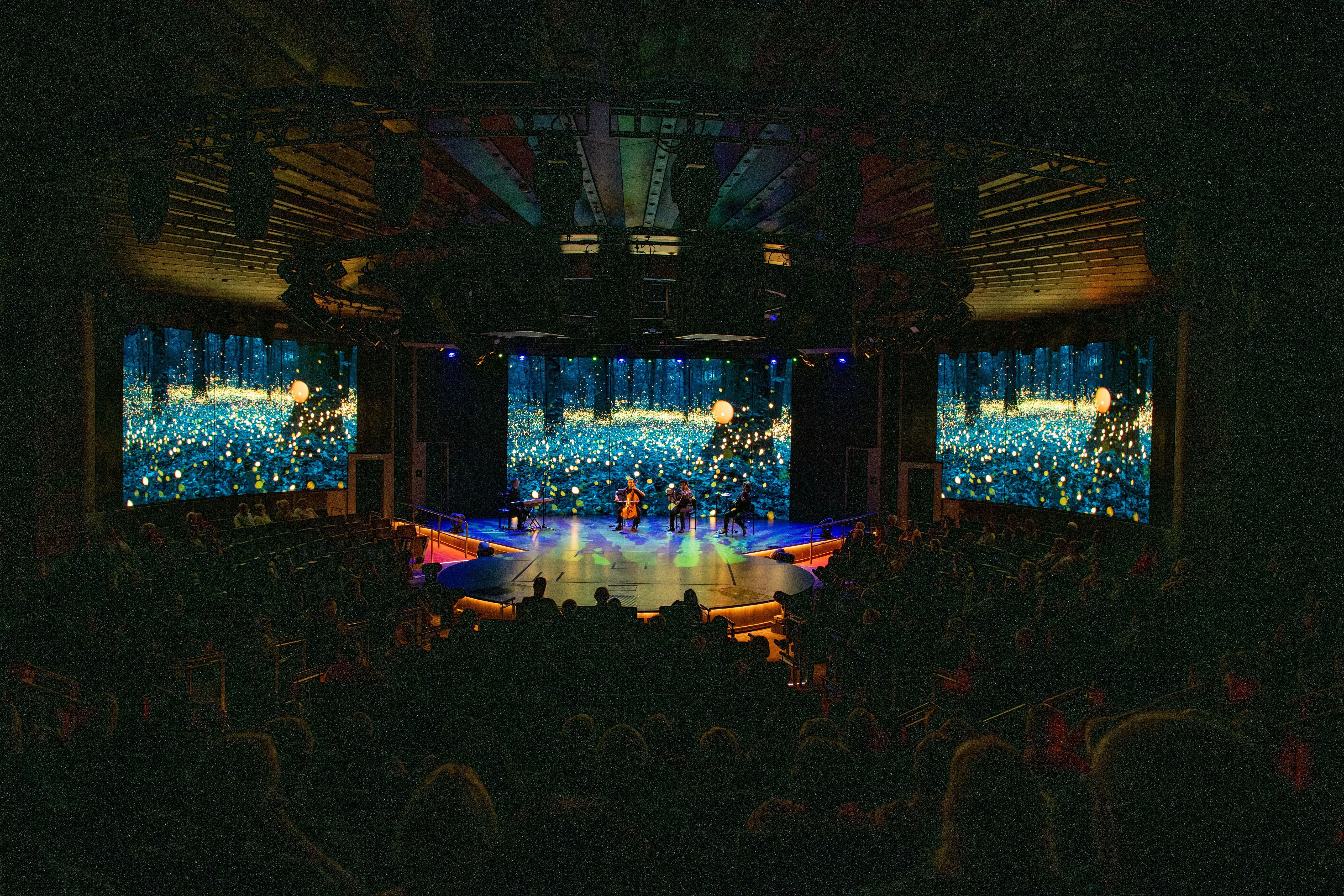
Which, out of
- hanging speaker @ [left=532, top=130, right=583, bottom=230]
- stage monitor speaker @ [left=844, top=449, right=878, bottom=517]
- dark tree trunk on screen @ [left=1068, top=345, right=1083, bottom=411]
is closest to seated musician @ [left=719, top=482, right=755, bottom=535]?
stage monitor speaker @ [left=844, top=449, right=878, bottom=517]

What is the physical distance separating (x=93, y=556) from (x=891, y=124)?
34.3 ft

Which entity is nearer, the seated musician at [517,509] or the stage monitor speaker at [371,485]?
the stage monitor speaker at [371,485]

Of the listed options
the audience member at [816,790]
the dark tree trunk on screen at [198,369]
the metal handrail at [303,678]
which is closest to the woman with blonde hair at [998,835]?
A: the audience member at [816,790]

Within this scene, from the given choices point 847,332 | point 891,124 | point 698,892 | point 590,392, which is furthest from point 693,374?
point 698,892

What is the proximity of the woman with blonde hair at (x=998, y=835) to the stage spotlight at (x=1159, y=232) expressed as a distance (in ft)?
16.4

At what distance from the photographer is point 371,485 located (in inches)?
636

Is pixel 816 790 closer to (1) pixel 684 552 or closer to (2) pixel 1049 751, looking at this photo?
(2) pixel 1049 751

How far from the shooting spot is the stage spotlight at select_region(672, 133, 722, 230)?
173 inches

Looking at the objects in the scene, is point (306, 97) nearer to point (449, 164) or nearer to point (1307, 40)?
point (449, 164)

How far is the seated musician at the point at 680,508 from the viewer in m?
16.9

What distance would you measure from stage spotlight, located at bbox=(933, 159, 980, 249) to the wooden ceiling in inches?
10.3

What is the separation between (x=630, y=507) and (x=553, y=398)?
4.02 m

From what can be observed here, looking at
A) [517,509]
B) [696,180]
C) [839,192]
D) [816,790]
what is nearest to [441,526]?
[517,509]

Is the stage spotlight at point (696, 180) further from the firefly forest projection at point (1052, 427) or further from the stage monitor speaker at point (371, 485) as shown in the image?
the stage monitor speaker at point (371, 485)
